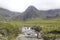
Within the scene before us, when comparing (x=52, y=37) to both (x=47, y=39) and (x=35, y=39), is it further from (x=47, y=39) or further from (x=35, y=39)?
(x=35, y=39)

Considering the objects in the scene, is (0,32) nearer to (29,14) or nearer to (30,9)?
(29,14)

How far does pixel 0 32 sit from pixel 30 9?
145 metres

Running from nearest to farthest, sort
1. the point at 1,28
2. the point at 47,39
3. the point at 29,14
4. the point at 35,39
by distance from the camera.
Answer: the point at 1,28
the point at 47,39
the point at 35,39
the point at 29,14

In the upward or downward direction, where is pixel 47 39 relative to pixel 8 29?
downward

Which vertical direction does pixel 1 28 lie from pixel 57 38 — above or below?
above

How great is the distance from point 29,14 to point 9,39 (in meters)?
133

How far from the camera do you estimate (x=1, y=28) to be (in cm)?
1730

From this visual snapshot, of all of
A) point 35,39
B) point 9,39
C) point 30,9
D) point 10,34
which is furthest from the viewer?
point 30,9

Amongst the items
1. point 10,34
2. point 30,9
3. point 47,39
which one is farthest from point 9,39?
point 30,9

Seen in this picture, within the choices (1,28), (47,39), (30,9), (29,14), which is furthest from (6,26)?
(30,9)

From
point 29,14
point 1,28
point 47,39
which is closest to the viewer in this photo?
point 1,28

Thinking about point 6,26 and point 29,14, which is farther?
point 29,14

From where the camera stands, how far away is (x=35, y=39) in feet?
71.4

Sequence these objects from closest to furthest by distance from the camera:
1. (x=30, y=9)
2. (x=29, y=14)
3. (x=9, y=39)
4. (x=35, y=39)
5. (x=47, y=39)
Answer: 1. (x=9, y=39)
2. (x=47, y=39)
3. (x=35, y=39)
4. (x=29, y=14)
5. (x=30, y=9)
